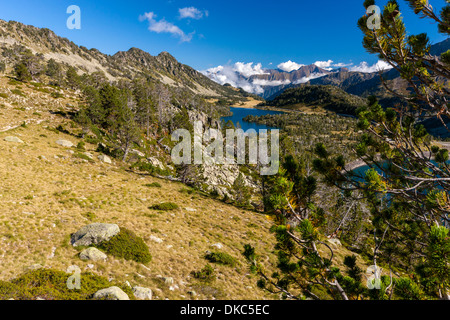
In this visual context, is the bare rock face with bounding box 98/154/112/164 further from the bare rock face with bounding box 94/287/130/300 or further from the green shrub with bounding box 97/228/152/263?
the bare rock face with bounding box 94/287/130/300

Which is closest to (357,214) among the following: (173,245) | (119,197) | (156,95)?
(173,245)

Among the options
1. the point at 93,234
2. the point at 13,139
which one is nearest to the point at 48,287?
the point at 93,234

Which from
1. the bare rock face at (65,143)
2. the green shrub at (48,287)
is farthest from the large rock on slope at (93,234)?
the bare rock face at (65,143)

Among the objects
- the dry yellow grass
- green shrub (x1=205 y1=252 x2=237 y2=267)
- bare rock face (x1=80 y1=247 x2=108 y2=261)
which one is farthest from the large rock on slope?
green shrub (x1=205 y1=252 x2=237 y2=267)

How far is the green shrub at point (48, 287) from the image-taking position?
6953 mm

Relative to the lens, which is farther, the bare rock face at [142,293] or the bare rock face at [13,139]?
the bare rock face at [13,139]

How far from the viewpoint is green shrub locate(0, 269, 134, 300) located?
22.8ft

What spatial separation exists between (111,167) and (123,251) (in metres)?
23.8

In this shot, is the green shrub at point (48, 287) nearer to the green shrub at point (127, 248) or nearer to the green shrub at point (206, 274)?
the green shrub at point (127, 248)

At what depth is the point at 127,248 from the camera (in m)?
12.5

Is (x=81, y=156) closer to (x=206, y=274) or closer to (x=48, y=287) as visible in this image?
(x=48, y=287)

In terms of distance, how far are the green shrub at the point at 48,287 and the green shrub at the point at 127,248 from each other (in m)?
2.68

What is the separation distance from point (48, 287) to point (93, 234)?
5.21m

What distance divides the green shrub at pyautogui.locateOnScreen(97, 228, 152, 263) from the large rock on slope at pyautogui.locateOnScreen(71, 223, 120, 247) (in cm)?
34
